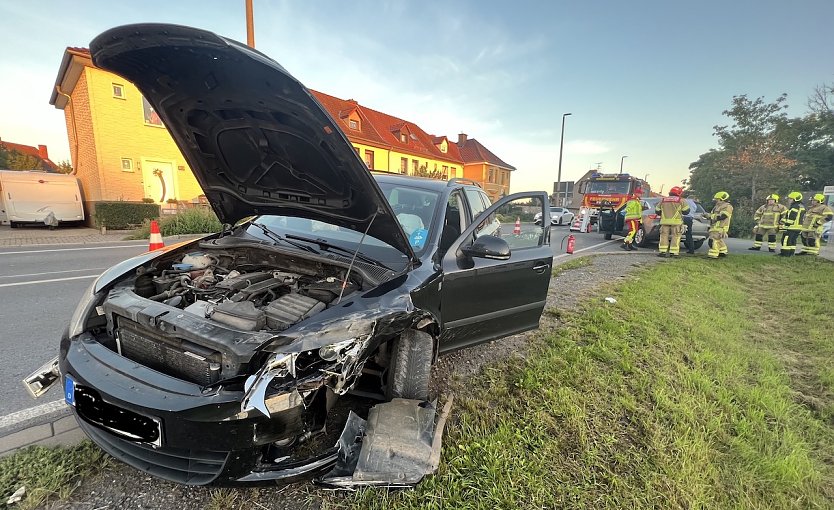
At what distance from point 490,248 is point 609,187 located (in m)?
17.5

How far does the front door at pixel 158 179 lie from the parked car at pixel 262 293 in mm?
16726

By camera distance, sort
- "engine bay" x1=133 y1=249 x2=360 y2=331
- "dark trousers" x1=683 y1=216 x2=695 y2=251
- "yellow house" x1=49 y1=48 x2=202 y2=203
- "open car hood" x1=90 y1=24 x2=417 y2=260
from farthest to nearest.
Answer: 1. "yellow house" x1=49 y1=48 x2=202 y2=203
2. "dark trousers" x1=683 y1=216 x2=695 y2=251
3. "engine bay" x1=133 y1=249 x2=360 y2=331
4. "open car hood" x1=90 y1=24 x2=417 y2=260

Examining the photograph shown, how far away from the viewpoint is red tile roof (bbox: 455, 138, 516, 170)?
127 ft

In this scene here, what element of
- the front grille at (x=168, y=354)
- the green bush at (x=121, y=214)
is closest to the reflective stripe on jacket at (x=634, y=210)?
the front grille at (x=168, y=354)

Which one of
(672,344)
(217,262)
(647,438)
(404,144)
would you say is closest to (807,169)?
(404,144)

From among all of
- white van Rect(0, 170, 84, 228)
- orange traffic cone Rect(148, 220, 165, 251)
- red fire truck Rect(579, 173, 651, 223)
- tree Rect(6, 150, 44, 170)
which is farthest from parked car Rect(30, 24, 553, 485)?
tree Rect(6, 150, 44, 170)

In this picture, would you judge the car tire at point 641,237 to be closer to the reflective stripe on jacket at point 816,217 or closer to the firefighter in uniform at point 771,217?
the firefighter in uniform at point 771,217

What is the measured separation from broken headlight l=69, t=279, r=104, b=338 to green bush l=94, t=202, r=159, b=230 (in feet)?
44.2

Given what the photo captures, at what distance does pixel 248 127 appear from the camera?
213 cm

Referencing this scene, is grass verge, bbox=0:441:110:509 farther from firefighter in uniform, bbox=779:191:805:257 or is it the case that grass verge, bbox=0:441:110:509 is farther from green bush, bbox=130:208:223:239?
firefighter in uniform, bbox=779:191:805:257

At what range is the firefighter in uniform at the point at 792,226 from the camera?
9.80 m

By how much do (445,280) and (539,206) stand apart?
5.25ft

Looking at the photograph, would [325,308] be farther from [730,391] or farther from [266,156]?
[730,391]

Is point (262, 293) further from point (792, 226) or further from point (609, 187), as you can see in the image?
point (609, 187)
